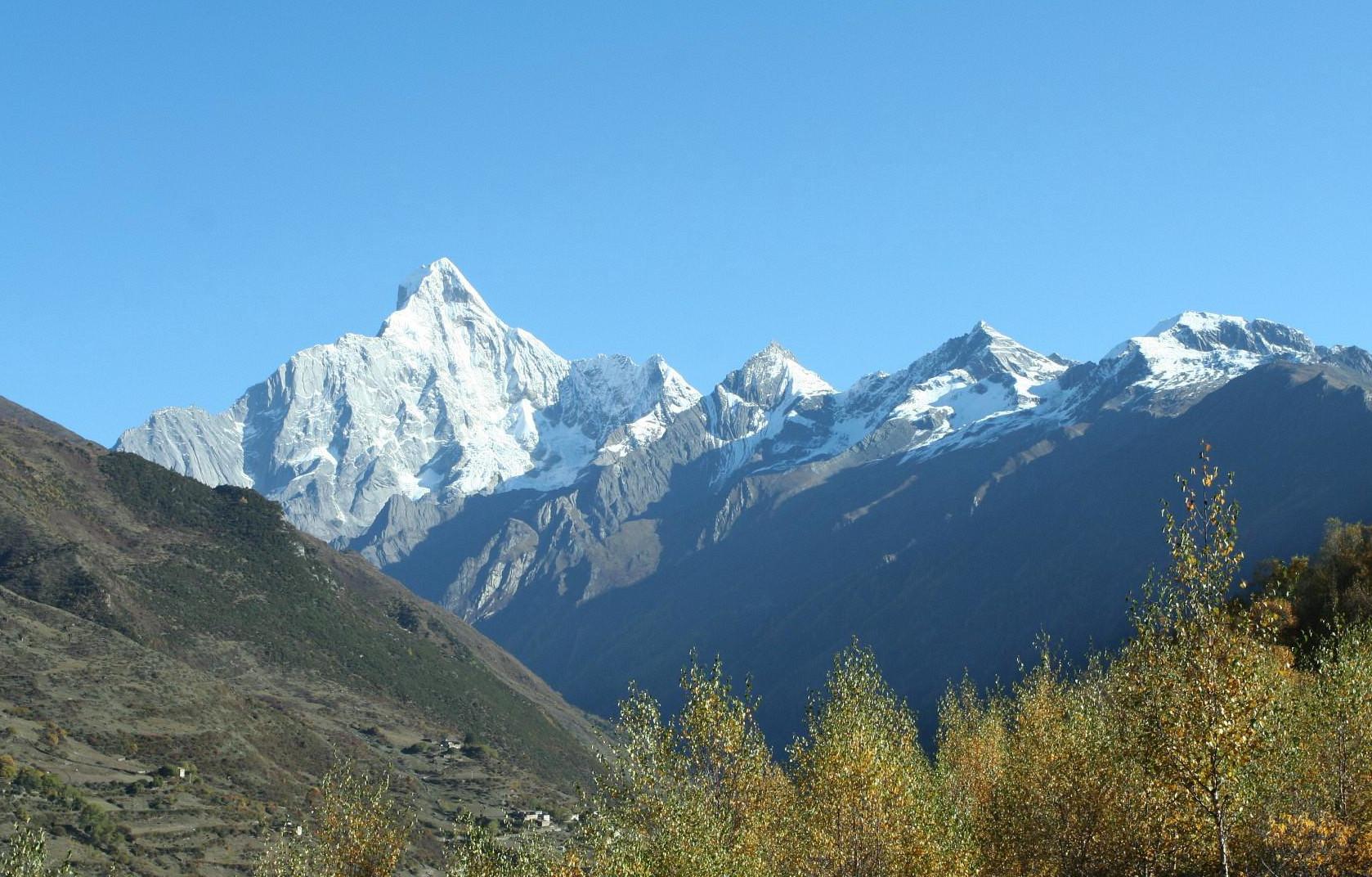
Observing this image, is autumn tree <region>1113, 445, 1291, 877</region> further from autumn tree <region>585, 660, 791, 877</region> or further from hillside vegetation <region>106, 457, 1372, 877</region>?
autumn tree <region>585, 660, 791, 877</region>

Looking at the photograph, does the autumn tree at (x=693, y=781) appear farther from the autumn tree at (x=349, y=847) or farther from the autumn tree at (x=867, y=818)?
the autumn tree at (x=349, y=847)

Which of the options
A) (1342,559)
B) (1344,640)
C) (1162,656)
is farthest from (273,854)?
(1342,559)

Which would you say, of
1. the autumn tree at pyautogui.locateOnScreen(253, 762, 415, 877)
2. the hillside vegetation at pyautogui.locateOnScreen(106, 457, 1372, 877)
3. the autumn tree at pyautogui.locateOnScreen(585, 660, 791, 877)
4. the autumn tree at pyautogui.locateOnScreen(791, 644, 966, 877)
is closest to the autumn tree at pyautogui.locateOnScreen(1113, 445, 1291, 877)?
the hillside vegetation at pyautogui.locateOnScreen(106, 457, 1372, 877)

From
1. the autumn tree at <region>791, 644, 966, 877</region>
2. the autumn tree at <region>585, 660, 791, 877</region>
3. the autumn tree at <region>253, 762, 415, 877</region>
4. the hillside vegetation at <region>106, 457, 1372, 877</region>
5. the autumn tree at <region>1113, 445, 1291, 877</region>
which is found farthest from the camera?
the autumn tree at <region>253, 762, 415, 877</region>

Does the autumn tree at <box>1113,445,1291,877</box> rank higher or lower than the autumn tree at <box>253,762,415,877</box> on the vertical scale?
higher

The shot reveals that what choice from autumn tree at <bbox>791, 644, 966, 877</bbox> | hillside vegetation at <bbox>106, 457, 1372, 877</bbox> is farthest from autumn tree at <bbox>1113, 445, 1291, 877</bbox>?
autumn tree at <bbox>791, 644, 966, 877</bbox>

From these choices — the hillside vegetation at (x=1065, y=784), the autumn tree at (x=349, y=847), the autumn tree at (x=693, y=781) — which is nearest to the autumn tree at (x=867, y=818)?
the hillside vegetation at (x=1065, y=784)

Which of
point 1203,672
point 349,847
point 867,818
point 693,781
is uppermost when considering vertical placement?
point 1203,672

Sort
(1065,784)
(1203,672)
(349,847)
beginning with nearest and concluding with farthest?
(1203,672)
(1065,784)
(349,847)

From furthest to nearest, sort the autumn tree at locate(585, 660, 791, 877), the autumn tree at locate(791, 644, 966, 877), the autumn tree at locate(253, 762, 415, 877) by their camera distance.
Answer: the autumn tree at locate(253, 762, 415, 877)
the autumn tree at locate(585, 660, 791, 877)
the autumn tree at locate(791, 644, 966, 877)

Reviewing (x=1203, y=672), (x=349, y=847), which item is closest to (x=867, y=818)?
(x=1203, y=672)

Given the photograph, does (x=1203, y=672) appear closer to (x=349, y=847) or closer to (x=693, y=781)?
(x=693, y=781)

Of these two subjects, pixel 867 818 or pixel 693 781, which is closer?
pixel 867 818

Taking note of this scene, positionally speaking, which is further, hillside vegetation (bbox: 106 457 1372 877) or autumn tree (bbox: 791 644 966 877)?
autumn tree (bbox: 791 644 966 877)
